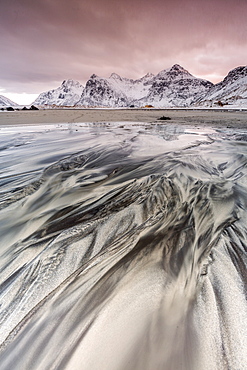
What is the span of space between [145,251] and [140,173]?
172 cm

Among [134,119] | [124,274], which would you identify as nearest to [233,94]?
[134,119]

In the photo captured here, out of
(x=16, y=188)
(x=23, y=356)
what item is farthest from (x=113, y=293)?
(x=16, y=188)

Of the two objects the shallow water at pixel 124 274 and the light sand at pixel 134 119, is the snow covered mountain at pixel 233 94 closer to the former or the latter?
the light sand at pixel 134 119

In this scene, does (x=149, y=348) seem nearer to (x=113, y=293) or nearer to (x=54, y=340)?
(x=113, y=293)

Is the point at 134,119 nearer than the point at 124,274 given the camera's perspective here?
No

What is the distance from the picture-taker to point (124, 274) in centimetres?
120

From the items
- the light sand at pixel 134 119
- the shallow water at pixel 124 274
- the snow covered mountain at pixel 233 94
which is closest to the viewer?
the shallow water at pixel 124 274

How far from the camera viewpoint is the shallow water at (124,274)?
0.81 meters

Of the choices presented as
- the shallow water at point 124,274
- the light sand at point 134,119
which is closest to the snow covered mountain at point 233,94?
the light sand at point 134,119

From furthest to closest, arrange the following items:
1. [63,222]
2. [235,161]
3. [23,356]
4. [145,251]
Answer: [235,161], [63,222], [145,251], [23,356]

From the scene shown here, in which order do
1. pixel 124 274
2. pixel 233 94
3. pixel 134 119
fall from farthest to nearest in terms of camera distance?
pixel 233 94, pixel 134 119, pixel 124 274

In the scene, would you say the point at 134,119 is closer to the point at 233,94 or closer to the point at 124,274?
the point at 124,274

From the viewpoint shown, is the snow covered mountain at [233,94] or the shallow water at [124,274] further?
the snow covered mountain at [233,94]

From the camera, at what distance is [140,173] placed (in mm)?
2945
